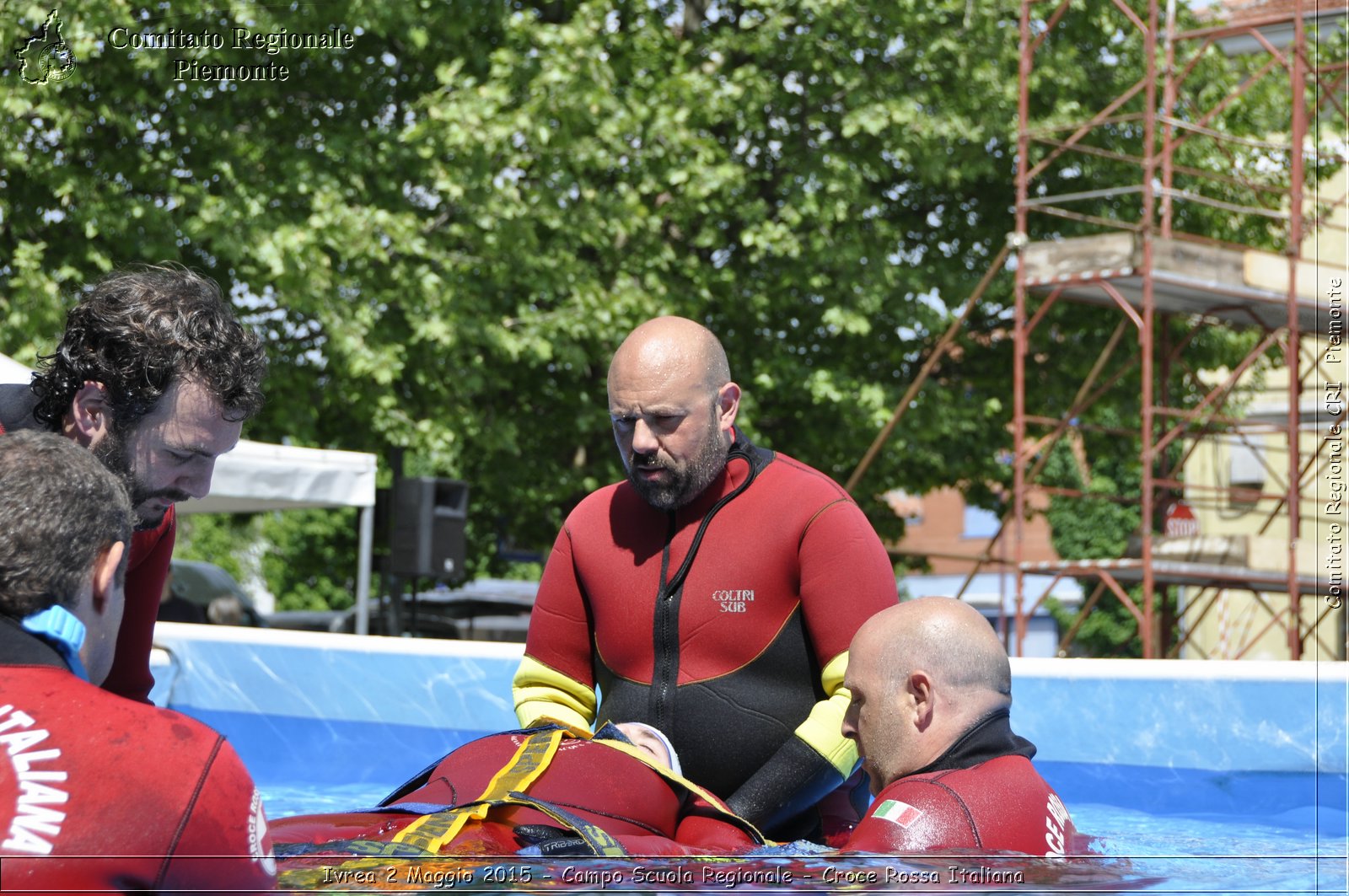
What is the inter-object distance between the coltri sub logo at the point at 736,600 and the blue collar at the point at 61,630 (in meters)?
2.21

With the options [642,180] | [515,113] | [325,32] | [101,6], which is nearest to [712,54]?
[642,180]

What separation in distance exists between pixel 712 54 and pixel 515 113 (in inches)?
118

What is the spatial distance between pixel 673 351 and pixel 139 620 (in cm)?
155

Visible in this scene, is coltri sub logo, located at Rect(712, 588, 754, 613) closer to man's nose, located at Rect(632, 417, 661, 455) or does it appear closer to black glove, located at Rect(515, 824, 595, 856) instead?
man's nose, located at Rect(632, 417, 661, 455)

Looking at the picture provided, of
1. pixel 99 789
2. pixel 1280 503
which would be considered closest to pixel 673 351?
pixel 99 789

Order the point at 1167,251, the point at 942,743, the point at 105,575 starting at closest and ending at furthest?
1. the point at 105,575
2. the point at 942,743
3. the point at 1167,251

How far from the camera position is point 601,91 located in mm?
12430

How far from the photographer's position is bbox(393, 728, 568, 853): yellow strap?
2.91 metres

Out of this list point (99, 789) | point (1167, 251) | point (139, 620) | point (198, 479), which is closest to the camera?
point (99, 789)

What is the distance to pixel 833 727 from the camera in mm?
3742

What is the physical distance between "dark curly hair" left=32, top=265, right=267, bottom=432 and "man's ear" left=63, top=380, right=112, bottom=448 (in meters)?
0.01

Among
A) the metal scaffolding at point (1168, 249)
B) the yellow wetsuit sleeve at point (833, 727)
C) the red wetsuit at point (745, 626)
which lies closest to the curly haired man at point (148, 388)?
the red wetsuit at point (745, 626)

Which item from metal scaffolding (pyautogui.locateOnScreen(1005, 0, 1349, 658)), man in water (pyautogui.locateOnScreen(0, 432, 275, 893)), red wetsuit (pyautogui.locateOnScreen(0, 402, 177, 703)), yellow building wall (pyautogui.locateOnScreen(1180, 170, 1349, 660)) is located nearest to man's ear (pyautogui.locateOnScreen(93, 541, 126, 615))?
man in water (pyautogui.locateOnScreen(0, 432, 275, 893))

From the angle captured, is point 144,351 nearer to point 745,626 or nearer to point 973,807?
point 745,626
